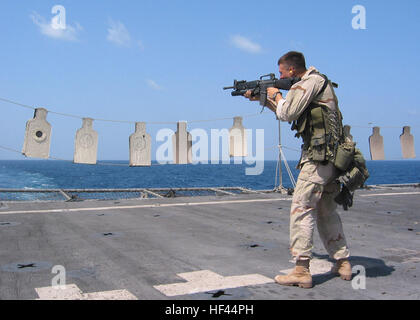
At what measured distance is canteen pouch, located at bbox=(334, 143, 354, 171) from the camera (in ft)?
11.8

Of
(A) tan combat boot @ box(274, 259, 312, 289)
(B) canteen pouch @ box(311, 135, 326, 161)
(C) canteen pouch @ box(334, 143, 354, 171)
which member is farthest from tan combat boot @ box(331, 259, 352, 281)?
(B) canteen pouch @ box(311, 135, 326, 161)

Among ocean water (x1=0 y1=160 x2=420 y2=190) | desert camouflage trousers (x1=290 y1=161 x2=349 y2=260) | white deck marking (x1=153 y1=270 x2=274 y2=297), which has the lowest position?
ocean water (x1=0 y1=160 x2=420 y2=190)

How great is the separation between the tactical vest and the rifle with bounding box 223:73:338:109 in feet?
1.37

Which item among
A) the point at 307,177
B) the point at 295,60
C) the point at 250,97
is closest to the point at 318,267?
the point at 307,177

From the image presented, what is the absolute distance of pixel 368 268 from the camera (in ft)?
13.5

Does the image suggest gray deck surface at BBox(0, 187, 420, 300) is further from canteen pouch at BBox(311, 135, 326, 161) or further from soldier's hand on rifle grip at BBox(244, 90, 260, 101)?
soldier's hand on rifle grip at BBox(244, 90, 260, 101)

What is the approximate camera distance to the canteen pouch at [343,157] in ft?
11.8

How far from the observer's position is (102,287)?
11.1ft

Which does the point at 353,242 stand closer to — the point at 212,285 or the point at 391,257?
the point at 391,257

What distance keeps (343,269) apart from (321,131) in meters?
1.33

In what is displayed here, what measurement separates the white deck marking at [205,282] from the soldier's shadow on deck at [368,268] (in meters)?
0.51

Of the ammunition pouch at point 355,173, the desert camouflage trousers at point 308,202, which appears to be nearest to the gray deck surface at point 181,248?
the desert camouflage trousers at point 308,202

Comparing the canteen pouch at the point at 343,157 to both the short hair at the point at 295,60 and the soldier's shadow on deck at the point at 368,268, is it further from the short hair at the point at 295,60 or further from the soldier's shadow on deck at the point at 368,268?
the soldier's shadow on deck at the point at 368,268

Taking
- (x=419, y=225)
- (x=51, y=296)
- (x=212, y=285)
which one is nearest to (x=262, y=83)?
(x=212, y=285)
